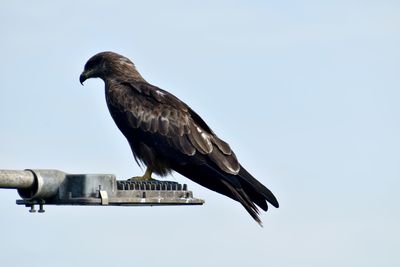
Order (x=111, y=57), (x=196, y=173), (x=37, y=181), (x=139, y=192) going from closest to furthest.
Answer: (x=37, y=181) → (x=139, y=192) → (x=196, y=173) → (x=111, y=57)

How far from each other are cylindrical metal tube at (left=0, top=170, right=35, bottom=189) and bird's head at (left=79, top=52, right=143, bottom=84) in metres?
7.16

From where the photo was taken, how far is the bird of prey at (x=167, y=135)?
12266 millimetres

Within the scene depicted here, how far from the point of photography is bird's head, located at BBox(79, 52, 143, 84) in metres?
14.6

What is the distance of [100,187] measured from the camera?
7797mm

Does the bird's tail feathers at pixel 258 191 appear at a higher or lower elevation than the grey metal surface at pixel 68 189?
higher

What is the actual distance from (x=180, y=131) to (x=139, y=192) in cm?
499

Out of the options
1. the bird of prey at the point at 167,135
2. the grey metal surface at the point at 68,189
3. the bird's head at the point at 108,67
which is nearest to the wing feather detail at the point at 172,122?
the bird of prey at the point at 167,135

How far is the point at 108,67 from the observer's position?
14664mm

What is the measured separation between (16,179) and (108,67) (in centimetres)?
749

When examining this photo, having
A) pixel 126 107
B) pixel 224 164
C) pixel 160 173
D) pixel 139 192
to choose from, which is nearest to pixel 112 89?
pixel 126 107

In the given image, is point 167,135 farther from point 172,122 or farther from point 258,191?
point 258,191

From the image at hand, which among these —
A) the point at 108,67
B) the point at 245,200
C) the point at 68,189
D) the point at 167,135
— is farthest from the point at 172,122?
the point at 68,189

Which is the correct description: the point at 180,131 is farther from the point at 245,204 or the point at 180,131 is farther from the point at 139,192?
the point at 139,192

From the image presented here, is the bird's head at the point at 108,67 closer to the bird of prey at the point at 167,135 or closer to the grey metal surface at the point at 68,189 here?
the bird of prey at the point at 167,135
